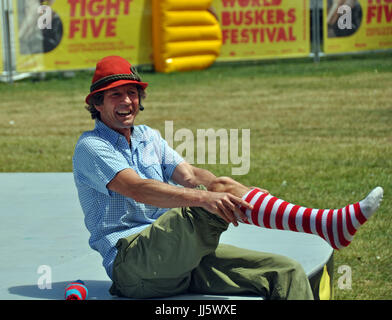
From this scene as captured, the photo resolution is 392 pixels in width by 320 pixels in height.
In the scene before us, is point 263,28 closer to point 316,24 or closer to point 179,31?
point 316,24

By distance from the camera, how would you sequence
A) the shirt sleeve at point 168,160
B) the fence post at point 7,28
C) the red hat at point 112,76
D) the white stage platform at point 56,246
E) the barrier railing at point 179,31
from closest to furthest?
the red hat at point 112,76 < the white stage platform at point 56,246 < the shirt sleeve at point 168,160 < the fence post at point 7,28 < the barrier railing at point 179,31

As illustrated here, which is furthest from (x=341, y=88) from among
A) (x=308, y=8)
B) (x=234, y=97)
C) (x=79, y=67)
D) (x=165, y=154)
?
(x=165, y=154)

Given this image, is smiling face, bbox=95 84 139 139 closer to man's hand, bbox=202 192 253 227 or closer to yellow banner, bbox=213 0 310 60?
man's hand, bbox=202 192 253 227

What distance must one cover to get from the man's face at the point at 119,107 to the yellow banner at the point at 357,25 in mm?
12171

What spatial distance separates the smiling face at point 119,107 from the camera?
145 inches

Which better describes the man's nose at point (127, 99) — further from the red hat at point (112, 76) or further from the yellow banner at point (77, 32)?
the yellow banner at point (77, 32)

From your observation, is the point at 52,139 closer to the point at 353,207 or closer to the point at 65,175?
the point at 65,175

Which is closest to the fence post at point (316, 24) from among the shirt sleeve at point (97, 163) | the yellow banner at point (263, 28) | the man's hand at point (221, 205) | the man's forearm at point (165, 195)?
the yellow banner at point (263, 28)

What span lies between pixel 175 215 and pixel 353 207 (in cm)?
76

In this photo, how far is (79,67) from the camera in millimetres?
13992

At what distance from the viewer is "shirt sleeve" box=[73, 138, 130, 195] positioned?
354cm

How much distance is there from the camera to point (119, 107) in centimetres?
369

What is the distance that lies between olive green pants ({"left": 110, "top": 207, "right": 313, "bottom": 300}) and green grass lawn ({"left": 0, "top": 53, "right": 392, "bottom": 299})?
4.08ft

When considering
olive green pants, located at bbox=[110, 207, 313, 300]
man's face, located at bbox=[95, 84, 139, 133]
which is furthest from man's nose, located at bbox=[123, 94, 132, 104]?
olive green pants, located at bbox=[110, 207, 313, 300]
